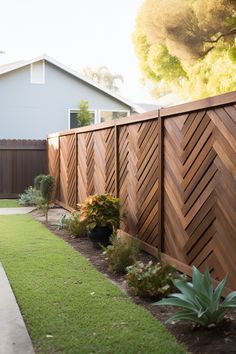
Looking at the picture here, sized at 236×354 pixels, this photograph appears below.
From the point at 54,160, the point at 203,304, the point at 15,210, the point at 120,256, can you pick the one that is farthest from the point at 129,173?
the point at 54,160

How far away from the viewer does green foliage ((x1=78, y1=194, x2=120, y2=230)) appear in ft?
21.8

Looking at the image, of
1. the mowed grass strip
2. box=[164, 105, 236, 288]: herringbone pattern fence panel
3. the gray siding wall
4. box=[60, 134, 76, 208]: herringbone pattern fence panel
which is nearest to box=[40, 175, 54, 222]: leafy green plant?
box=[60, 134, 76, 208]: herringbone pattern fence panel

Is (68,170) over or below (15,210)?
over

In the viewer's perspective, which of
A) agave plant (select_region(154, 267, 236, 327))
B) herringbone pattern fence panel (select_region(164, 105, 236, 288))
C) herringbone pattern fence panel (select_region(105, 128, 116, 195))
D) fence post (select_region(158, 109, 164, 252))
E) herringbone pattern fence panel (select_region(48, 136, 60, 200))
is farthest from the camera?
herringbone pattern fence panel (select_region(48, 136, 60, 200))

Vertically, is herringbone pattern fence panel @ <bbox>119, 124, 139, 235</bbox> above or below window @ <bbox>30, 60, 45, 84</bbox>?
below

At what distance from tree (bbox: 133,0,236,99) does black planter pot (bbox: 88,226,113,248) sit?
378 inches

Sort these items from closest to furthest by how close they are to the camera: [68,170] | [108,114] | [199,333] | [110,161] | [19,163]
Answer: [199,333], [110,161], [68,170], [19,163], [108,114]

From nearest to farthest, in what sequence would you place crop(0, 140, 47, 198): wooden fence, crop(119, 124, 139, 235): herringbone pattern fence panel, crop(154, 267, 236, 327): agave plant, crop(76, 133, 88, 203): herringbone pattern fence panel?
1. crop(154, 267, 236, 327): agave plant
2. crop(119, 124, 139, 235): herringbone pattern fence panel
3. crop(76, 133, 88, 203): herringbone pattern fence panel
4. crop(0, 140, 47, 198): wooden fence

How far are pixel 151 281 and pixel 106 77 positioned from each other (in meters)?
51.8

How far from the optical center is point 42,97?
67.0ft

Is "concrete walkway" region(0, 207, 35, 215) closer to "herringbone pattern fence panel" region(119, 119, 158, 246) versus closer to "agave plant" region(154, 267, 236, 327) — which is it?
"herringbone pattern fence panel" region(119, 119, 158, 246)

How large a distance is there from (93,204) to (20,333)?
129 inches

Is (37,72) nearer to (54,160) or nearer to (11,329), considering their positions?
(54,160)

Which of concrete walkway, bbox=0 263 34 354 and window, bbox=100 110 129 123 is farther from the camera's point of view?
window, bbox=100 110 129 123
